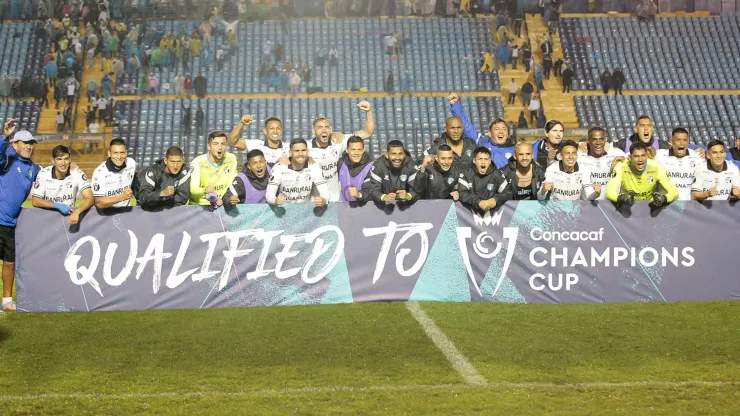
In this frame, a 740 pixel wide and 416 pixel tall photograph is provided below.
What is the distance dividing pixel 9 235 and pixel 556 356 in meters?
5.91

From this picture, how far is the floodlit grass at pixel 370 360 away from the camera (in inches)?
278

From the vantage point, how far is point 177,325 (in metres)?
9.71

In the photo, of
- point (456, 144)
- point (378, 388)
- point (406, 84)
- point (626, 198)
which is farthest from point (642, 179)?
point (406, 84)

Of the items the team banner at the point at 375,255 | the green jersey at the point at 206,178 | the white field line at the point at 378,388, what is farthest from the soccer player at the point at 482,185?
the white field line at the point at 378,388

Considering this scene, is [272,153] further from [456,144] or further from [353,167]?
[456,144]

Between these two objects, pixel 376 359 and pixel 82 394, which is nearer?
pixel 82 394

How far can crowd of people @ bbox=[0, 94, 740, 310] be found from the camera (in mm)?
10531

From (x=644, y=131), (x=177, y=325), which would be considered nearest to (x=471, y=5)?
(x=644, y=131)

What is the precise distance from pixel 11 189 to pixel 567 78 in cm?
2930

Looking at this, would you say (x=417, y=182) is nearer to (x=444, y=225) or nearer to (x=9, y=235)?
(x=444, y=225)

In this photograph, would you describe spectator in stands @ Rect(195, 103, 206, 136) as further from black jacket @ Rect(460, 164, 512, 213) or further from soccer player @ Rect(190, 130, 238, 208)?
black jacket @ Rect(460, 164, 512, 213)

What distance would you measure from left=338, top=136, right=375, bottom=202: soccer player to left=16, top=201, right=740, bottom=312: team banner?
0.77 m

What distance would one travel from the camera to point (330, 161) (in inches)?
459

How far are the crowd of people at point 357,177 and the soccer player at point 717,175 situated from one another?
0.04ft
